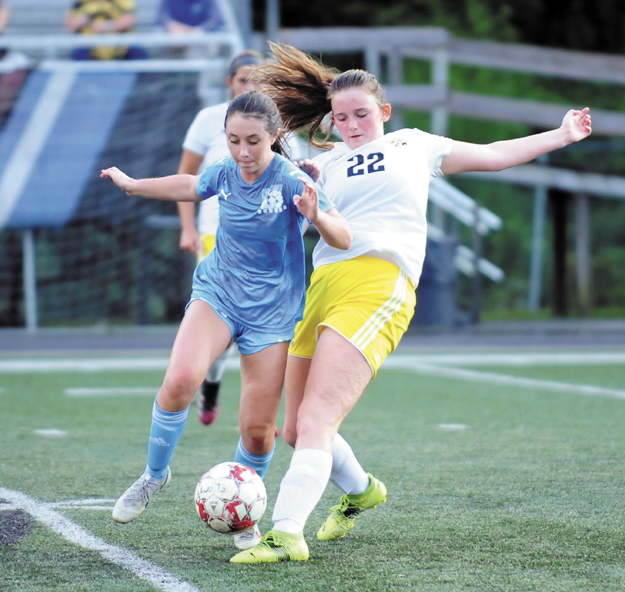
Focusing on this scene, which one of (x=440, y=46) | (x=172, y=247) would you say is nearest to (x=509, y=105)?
(x=440, y=46)

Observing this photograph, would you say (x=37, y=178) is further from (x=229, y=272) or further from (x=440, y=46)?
(x=229, y=272)

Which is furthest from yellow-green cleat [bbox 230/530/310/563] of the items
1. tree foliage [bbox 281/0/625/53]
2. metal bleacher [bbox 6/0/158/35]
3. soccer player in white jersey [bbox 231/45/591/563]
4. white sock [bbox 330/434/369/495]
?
tree foliage [bbox 281/0/625/53]

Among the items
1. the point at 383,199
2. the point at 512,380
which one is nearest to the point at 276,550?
the point at 383,199

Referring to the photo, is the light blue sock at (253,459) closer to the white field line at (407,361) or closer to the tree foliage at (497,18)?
the white field line at (407,361)

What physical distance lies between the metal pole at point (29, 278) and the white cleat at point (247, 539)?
11718mm

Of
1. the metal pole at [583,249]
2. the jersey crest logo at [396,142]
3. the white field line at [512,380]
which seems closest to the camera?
the jersey crest logo at [396,142]

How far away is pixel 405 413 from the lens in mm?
7371

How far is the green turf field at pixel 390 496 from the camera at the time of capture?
10.7 feet

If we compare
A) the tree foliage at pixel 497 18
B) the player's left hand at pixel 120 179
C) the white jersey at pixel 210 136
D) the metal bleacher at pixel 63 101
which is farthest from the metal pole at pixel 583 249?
the player's left hand at pixel 120 179

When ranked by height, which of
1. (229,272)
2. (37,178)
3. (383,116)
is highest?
(383,116)

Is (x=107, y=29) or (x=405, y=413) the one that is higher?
(x=107, y=29)

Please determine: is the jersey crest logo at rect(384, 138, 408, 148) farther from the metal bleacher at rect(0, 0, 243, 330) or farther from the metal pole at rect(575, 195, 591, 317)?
the metal pole at rect(575, 195, 591, 317)

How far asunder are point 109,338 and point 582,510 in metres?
10.7

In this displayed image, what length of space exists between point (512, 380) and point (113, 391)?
12.3 feet
